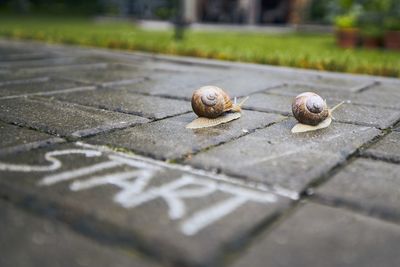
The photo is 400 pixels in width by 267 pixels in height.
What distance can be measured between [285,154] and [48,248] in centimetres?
115

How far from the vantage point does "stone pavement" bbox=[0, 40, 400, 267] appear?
4.11ft

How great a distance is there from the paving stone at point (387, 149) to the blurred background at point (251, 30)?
251cm

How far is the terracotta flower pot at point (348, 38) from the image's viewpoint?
8.01m

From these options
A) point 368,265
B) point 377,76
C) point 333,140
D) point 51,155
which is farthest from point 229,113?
point 377,76

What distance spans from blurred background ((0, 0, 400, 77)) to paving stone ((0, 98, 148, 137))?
3078 mm

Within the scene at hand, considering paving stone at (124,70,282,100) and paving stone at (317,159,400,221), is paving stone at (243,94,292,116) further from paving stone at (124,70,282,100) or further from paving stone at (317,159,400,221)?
paving stone at (317,159,400,221)

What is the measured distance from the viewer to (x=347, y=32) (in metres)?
8.05

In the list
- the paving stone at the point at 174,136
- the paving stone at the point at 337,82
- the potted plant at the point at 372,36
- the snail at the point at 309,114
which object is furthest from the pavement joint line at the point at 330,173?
the potted plant at the point at 372,36

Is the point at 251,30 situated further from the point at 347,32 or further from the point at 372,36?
the point at 372,36

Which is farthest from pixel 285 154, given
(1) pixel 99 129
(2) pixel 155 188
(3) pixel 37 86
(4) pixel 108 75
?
(4) pixel 108 75

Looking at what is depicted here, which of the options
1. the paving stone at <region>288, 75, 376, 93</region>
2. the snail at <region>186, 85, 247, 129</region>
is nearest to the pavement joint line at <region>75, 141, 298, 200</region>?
the snail at <region>186, 85, 247, 129</region>

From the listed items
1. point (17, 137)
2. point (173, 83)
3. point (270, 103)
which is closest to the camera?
point (17, 137)

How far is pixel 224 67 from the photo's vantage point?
5293 millimetres

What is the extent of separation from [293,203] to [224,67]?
3.87 meters
